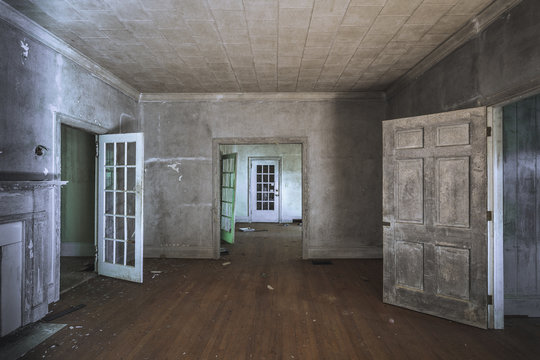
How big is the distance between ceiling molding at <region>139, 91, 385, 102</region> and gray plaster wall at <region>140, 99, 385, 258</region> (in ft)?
0.23

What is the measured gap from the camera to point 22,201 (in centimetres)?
281

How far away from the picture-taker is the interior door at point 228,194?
617 centimetres

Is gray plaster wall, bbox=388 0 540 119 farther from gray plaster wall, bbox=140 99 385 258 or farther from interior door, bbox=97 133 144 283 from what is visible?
interior door, bbox=97 133 144 283

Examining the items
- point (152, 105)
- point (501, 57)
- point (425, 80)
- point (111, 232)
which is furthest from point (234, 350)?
point (152, 105)

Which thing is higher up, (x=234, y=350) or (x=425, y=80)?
(x=425, y=80)

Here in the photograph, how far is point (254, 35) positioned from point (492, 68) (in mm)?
2276

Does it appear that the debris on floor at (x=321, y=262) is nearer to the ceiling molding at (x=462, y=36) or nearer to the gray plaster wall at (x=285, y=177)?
the ceiling molding at (x=462, y=36)

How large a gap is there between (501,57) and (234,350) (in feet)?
10.8

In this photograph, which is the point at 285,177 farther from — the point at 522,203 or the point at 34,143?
the point at 34,143

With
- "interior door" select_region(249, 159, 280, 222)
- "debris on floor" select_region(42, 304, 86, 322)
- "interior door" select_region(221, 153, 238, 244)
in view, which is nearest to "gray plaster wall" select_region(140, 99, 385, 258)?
"interior door" select_region(221, 153, 238, 244)

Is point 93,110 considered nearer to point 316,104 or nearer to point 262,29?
point 262,29

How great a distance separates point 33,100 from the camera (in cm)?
303

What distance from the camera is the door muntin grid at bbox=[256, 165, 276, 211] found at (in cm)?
1002

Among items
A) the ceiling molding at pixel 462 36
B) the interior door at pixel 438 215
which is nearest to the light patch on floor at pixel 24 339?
the interior door at pixel 438 215
